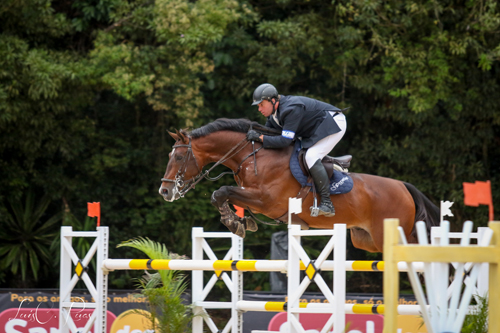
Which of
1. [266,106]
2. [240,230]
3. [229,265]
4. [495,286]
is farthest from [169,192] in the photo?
[495,286]

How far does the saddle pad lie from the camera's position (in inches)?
183

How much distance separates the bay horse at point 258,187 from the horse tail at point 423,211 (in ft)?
0.31

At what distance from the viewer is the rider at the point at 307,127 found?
454 cm

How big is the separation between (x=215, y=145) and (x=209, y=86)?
4782 millimetres

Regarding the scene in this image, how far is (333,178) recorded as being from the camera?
4.79m

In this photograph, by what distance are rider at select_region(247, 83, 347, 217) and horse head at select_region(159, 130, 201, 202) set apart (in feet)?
1.85

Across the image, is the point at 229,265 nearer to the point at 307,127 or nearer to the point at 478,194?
the point at 307,127

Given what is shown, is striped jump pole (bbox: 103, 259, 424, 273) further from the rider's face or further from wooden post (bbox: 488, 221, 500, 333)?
the rider's face

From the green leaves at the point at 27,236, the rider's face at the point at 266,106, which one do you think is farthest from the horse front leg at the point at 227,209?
the green leaves at the point at 27,236

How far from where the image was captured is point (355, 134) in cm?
1080

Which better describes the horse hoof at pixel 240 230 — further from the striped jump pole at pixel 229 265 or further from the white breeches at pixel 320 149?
the white breeches at pixel 320 149

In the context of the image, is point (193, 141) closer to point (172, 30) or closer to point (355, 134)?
point (172, 30)

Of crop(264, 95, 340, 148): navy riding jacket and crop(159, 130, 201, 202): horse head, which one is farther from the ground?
crop(264, 95, 340, 148): navy riding jacket

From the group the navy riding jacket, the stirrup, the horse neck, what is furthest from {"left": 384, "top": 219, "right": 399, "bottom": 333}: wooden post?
the horse neck
